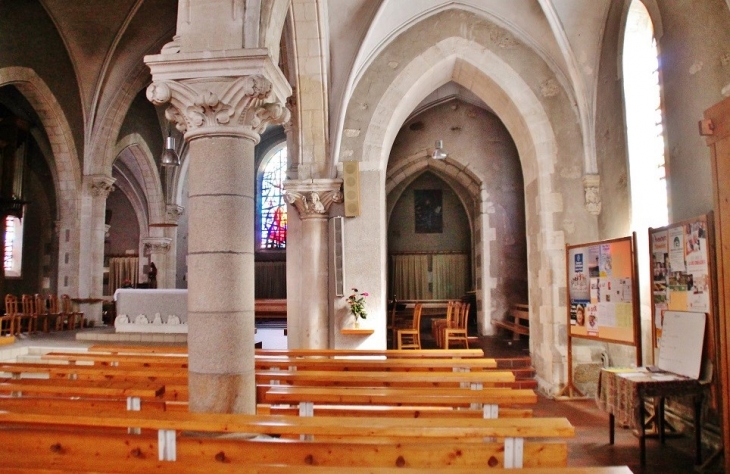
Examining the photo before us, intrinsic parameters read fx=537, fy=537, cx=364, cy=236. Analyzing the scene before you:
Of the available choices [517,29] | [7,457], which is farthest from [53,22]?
[7,457]

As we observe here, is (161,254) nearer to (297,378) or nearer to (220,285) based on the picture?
(297,378)

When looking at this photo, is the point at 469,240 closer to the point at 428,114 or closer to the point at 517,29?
the point at 428,114

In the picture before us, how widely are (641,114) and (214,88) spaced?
222 inches

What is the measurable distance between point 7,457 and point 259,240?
15.2 m

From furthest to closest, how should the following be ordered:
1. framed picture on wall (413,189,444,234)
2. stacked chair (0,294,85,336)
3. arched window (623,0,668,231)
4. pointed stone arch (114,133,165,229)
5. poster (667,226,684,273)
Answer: framed picture on wall (413,189,444,234) < pointed stone arch (114,133,165,229) < stacked chair (0,294,85,336) < arched window (623,0,668,231) < poster (667,226,684,273)

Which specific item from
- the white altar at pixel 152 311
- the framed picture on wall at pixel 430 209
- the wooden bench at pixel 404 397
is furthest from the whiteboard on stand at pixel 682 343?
the framed picture on wall at pixel 430 209

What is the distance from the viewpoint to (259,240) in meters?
17.8

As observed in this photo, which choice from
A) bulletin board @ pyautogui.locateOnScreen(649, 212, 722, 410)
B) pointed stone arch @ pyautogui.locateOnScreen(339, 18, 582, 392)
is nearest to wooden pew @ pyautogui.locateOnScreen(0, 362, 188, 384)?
pointed stone arch @ pyautogui.locateOnScreen(339, 18, 582, 392)

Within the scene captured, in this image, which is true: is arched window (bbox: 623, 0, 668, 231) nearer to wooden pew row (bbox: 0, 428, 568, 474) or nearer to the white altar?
wooden pew row (bbox: 0, 428, 568, 474)

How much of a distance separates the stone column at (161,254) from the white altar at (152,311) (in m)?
6.14

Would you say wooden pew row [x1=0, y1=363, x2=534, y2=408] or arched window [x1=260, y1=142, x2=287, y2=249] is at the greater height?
arched window [x1=260, y1=142, x2=287, y2=249]

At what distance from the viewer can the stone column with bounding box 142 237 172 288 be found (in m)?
15.4

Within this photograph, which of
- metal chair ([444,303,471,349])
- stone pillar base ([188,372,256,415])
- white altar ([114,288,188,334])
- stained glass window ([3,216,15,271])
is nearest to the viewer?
stone pillar base ([188,372,256,415])

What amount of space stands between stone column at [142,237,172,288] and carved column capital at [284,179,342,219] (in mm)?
9002
